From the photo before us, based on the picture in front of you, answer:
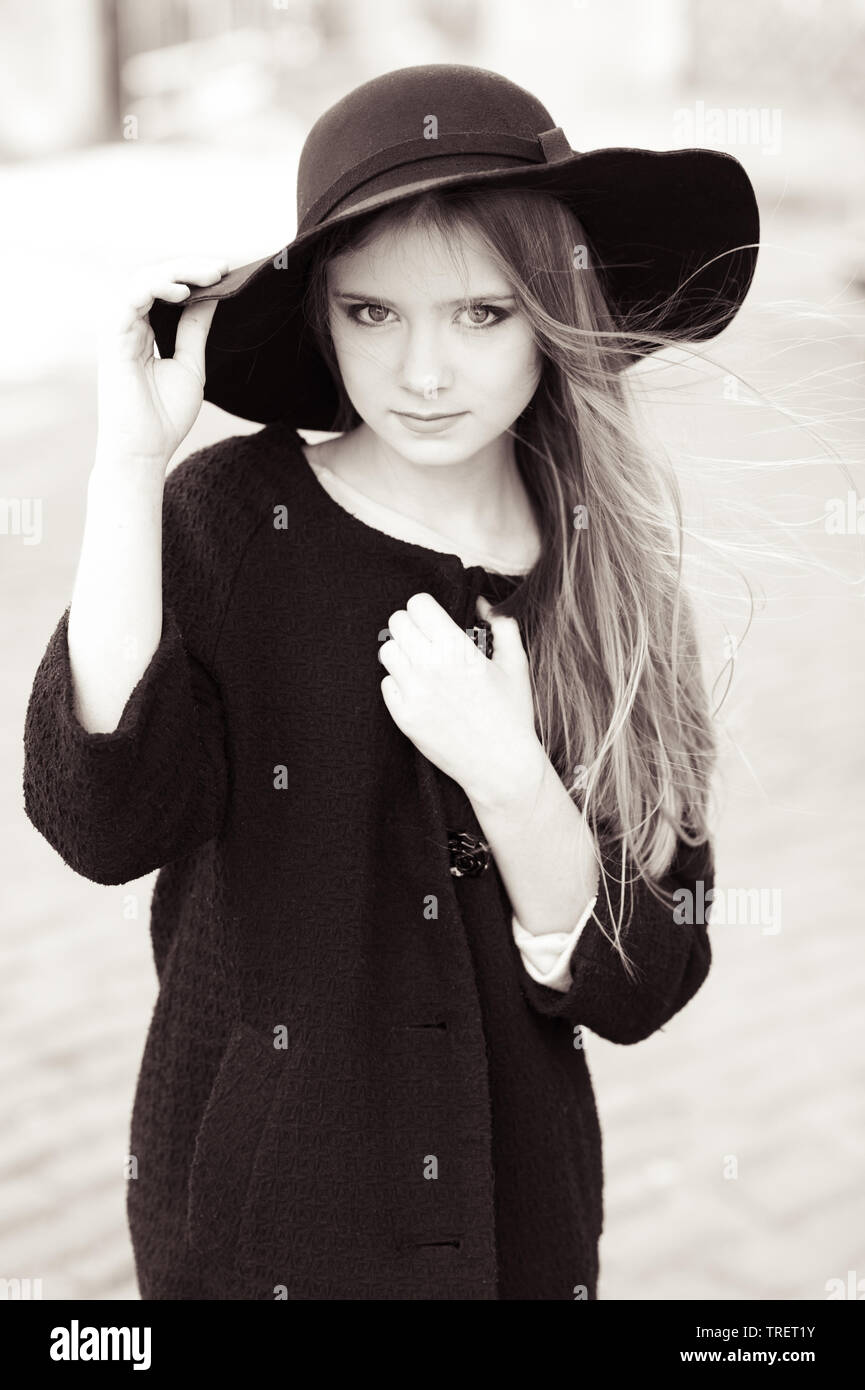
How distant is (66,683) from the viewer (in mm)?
1539

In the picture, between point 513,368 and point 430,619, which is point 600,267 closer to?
point 513,368

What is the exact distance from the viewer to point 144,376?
62.6 inches

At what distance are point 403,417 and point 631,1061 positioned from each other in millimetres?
2530

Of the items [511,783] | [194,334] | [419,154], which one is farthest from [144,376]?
[511,783]

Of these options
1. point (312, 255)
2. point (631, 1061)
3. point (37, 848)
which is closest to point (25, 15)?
point (37, 848)

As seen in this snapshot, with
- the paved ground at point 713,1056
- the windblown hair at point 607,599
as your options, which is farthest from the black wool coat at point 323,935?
the paved ground at point 713,1056

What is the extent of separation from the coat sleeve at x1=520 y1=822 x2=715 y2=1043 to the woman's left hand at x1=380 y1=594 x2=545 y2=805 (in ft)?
0.65

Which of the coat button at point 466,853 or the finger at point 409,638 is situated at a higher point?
the finger at point 409,638

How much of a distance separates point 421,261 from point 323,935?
2.24 feet

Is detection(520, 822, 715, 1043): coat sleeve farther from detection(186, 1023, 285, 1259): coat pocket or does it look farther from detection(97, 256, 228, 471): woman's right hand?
detection(97, 256, 228, 471): woman's right hand

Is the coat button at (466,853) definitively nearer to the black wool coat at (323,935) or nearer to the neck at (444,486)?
the black wool coat at (323,935)

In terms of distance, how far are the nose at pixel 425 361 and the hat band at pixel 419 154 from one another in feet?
0.47

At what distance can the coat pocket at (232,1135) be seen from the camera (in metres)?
1.72

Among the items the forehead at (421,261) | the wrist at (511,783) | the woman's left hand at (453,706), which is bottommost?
the wrist at (511,783)
